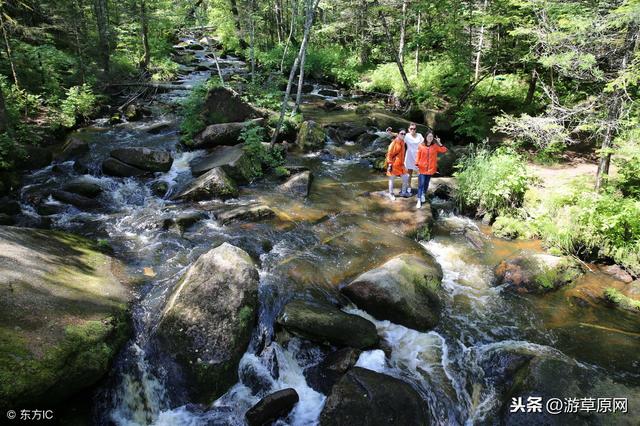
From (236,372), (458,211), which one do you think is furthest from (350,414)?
(458,211)

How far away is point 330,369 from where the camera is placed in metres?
6.59

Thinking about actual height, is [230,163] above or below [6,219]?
above

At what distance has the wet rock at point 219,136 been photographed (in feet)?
54.3

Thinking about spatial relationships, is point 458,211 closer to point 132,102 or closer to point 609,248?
point 609,248

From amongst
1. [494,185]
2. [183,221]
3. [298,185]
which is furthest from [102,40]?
[494,185]

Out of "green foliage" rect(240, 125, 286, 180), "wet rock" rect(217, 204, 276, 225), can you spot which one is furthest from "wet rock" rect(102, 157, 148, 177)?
"wet rock" rect(217, 204, 276, 225)

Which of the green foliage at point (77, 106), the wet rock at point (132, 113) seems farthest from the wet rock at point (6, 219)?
the wet rock at point (132, 113)

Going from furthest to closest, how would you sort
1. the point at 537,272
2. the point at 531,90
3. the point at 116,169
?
the point at 531,90
the point at 116,169
the point at 537,272

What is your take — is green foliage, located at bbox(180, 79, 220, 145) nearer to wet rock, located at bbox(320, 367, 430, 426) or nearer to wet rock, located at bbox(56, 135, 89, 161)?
wet rock, located at bbox(56, 135, 89, 161)

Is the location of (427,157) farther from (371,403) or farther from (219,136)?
(219,136)

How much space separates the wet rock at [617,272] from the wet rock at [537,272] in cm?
66

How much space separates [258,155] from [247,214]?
15.1 ft

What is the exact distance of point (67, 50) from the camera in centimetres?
2538

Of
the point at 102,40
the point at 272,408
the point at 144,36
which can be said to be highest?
the point at 144,36
